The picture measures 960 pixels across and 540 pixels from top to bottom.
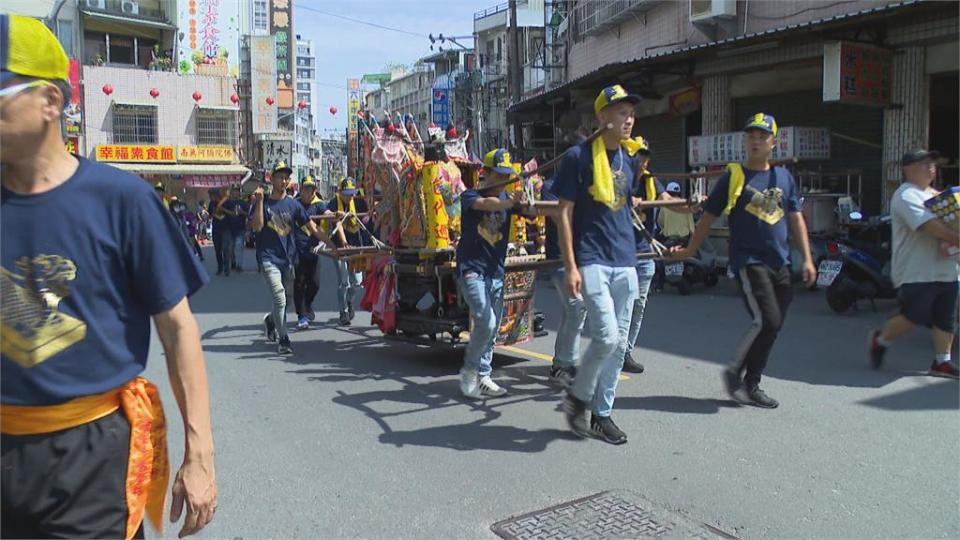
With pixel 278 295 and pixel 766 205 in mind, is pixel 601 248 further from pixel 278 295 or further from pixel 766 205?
pixel 278 295

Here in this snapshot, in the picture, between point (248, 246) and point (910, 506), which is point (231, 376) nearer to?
point (910, 506)

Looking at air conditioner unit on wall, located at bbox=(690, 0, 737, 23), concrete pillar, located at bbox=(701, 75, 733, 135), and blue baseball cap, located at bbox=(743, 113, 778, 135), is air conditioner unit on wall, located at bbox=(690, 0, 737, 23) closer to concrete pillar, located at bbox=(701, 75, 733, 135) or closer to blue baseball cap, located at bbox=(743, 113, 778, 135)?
concrete pillar, located at bbox=(701, 75, 733, 135)

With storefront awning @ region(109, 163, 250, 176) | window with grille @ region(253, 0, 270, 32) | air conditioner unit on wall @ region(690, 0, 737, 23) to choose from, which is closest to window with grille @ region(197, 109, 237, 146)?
storefront awning @ region(109, 163, 250, 176)

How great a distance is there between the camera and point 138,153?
119ft

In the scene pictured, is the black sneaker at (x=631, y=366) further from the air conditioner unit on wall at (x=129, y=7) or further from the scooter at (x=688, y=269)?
the air conditioner unit on wall at (x=129, y=7)

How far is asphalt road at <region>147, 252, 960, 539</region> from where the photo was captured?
417 centimetres

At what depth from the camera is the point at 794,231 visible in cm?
611

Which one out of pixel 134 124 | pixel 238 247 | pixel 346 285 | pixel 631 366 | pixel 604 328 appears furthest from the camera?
pixel 134 124

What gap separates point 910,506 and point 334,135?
114 meters

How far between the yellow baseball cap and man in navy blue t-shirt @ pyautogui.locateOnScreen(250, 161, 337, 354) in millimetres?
6193

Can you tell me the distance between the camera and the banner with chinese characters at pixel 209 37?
39.3 meters

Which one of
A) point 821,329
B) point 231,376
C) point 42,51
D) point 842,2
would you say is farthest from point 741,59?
point 42,51

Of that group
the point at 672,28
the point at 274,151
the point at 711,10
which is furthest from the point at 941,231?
the point at 274,151

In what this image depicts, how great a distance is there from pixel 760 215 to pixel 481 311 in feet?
6.90
